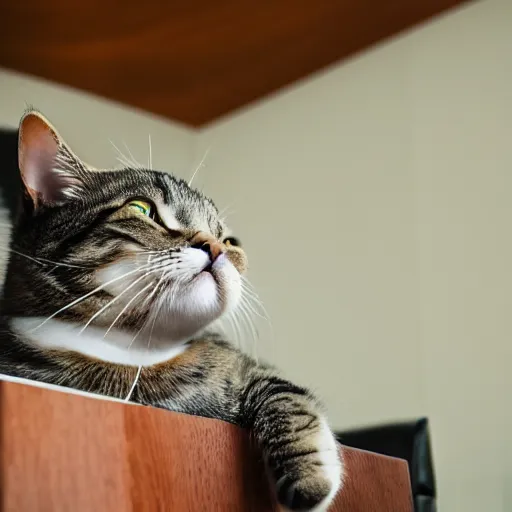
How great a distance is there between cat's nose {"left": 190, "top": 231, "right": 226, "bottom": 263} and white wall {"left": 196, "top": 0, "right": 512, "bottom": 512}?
53 centimetres

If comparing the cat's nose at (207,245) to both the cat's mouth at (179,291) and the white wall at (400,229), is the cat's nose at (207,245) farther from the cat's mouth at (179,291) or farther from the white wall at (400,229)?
the white wall at (400,229)

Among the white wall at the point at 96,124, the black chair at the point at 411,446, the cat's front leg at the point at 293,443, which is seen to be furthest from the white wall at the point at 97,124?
the black chair at the point at 411,446

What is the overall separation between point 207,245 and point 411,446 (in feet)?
2.00

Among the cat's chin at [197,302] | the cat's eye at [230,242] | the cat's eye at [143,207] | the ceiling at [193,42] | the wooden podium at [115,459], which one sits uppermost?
the ceiling at [193,42]

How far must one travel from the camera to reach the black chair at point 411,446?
3.58 ft

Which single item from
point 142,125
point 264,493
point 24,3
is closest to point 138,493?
point 264,493

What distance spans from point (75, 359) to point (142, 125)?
2.08 ft

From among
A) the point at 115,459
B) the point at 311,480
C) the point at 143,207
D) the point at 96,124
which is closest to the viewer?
the point at 115,459

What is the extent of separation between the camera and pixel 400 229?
51.2 inches

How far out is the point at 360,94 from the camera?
142cm

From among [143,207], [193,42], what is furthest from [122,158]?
[193,42]

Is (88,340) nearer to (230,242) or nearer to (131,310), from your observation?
(131,310)

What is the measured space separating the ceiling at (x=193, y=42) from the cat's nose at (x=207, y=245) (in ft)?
1.85

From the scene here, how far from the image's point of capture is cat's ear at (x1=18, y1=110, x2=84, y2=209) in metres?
→ 0.69
